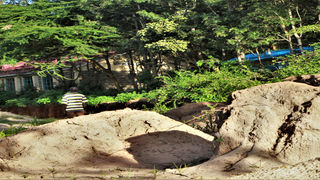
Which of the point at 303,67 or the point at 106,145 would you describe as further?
the point at 303,67

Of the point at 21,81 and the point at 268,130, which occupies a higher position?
the point at 268,130

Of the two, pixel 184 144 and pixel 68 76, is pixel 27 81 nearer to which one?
pixel 68 76

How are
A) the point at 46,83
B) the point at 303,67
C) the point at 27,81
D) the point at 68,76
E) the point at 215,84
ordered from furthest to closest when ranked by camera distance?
the point at 27,81, the point at 46,83, the point at 68,76, the point at 215,84, the point at 303,67

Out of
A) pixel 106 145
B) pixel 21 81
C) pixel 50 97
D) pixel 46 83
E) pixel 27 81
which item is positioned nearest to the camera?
pixel 106 145

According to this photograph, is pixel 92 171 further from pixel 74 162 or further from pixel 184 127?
pixel 184 127

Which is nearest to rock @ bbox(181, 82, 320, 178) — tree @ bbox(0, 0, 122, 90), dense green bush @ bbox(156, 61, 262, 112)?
dense green bush @ bbox(156, 61, 262, 112)

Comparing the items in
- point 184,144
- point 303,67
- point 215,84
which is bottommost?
point 184,144

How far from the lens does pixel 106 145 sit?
17.3ft

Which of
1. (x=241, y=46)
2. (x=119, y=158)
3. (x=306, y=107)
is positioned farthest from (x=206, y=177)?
(x=241, y=46)

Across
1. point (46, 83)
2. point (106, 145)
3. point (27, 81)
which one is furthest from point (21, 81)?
point (106, 145)

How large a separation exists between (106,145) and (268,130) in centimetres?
308

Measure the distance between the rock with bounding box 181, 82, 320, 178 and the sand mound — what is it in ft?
4.28

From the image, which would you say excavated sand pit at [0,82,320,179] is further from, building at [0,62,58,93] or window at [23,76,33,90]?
window at [23,76,33,90]

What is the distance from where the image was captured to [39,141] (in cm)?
488
